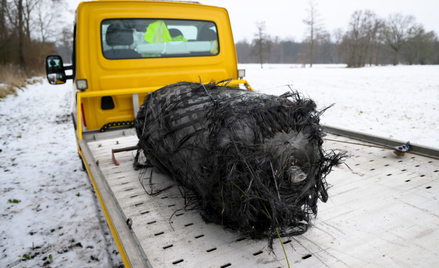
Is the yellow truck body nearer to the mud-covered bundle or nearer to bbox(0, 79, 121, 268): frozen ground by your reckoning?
bbox(0, 79, 121, 268): frozen ground

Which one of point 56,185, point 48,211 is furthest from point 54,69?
point 48,211

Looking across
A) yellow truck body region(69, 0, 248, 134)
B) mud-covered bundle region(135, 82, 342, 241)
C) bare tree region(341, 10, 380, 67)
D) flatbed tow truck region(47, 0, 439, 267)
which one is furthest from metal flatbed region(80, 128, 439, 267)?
bare tree region(341, 10, 380, 67)

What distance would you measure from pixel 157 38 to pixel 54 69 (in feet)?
4.88

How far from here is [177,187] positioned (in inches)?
92.5

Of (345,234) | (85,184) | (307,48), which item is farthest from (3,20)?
(307,48)

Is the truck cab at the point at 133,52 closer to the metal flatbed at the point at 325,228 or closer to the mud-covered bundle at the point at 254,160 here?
the metal flatbed at the point at 325,228

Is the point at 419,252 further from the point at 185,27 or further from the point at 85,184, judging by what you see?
the point at 85,184

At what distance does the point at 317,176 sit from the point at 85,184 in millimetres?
3675

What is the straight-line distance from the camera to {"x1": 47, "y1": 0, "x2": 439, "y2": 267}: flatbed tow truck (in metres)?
1.56

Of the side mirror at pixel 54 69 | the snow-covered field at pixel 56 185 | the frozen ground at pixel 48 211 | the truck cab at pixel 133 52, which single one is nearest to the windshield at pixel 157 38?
the truck cab at pixel 133 52

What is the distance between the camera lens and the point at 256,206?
1571mm

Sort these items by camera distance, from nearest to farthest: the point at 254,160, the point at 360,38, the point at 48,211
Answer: the point at 254,160, the point at 48,211, the point at 360,38

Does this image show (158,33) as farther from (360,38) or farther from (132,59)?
(360,38)

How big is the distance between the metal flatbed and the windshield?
1.66 meters
